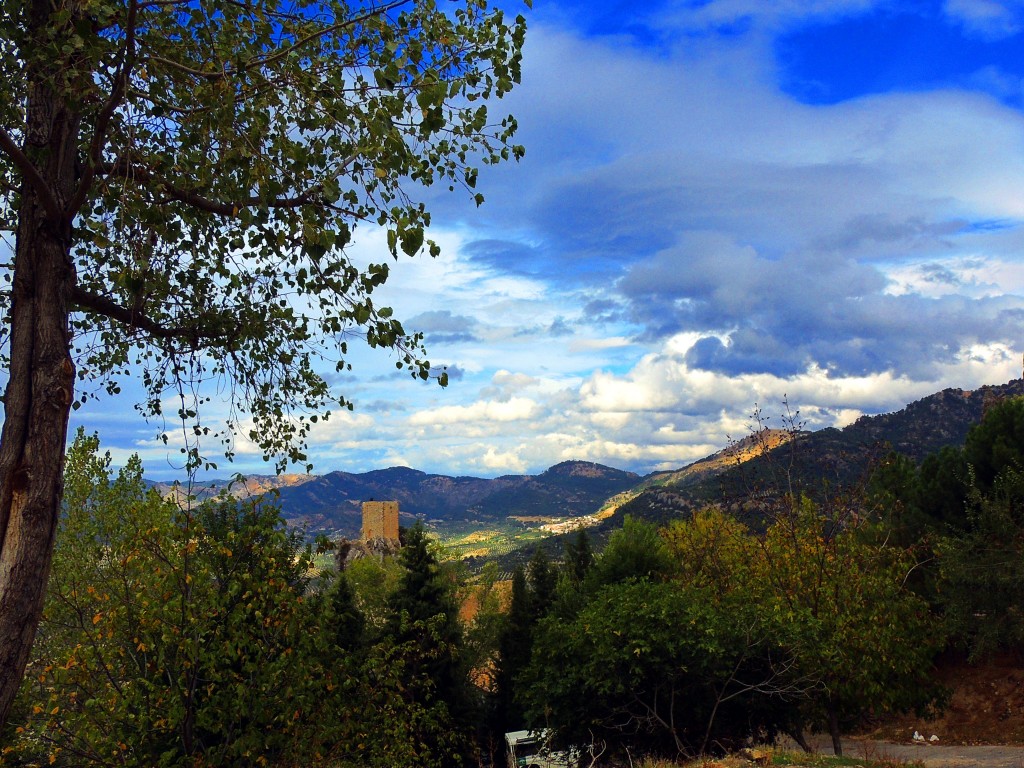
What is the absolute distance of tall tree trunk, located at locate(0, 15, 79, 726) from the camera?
586 centimetres

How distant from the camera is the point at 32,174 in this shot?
6141 mm

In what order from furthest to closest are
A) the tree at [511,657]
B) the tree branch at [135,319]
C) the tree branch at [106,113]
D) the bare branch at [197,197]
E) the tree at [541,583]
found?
the tree at [541,583] < the tree at [511,657] < the tree branch at [135,319] < the bare branch at [197,197] < the tree branch at [106,113]

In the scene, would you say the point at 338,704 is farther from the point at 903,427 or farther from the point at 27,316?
the point at 903,427

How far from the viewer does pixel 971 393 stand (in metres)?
117

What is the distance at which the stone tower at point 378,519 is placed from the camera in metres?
95.1

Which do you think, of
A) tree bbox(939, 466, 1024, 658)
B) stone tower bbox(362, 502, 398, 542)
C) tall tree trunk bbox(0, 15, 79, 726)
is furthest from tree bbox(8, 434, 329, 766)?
stone tower bbox(362, 502, 398, 542)

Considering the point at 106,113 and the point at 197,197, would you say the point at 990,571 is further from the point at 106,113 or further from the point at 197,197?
the point at 106,113

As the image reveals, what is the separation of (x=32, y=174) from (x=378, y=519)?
304ft

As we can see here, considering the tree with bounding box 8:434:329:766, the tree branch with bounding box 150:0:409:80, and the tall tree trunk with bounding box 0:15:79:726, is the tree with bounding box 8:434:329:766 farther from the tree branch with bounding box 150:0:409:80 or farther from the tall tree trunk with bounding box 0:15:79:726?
the tree branch with bounding box 150:0:409:80

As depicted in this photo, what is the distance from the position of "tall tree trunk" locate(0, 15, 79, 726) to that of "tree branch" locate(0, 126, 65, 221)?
0.04 ft

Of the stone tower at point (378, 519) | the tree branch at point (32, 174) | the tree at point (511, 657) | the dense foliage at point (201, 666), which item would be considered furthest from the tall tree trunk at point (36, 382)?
the stone tower at point (378, 519)

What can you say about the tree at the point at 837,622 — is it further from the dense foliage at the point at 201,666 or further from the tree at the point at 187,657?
the tree at the point at 187,657

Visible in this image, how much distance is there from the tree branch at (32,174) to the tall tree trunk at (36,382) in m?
0.01

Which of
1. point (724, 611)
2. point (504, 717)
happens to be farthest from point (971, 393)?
point (724, 611)
